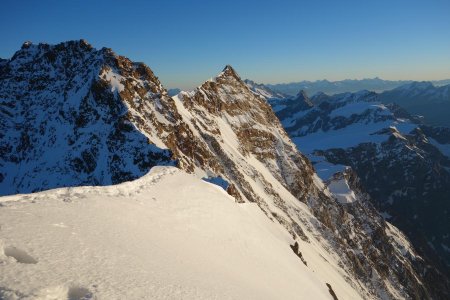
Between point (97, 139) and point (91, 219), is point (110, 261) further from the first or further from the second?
point (97, 139)

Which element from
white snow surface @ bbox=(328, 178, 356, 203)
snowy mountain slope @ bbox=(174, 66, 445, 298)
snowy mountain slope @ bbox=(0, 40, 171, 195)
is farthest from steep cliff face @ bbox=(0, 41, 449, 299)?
white snow surface @ bbox=(328, 178, 356, 203)

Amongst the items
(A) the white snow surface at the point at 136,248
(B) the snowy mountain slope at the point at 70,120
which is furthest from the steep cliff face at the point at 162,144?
(A) the white snow surface at the point at 136,248

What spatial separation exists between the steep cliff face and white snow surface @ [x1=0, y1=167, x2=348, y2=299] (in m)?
16.2

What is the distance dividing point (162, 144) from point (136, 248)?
4508 centimetres

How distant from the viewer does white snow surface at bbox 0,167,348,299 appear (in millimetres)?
11281

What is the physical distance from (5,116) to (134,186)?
67938 millimetres

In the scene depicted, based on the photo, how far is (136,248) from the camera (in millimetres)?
14906

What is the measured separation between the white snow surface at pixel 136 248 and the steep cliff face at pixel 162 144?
16.2 meters

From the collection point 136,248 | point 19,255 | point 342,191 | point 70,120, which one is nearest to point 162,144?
point 70,120

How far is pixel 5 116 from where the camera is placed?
257 ft

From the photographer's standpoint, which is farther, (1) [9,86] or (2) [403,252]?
(2) [403,252]

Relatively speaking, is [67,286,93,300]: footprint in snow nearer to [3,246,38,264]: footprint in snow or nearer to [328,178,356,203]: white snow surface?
[3,246,38,264]: footprint in snow

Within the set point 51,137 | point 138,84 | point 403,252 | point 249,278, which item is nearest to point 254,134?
point 138,84

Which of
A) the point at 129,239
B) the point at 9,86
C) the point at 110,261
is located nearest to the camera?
the point at 110,261
